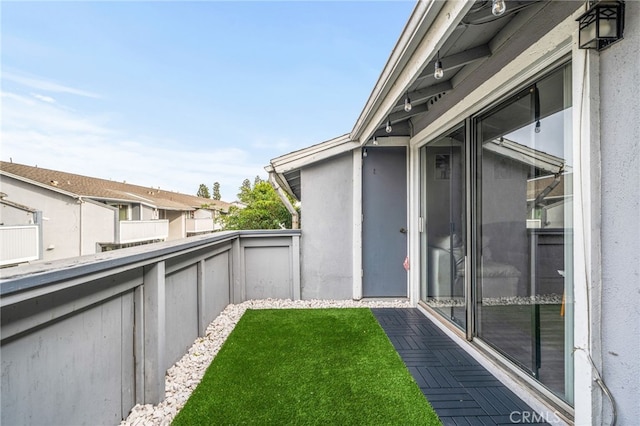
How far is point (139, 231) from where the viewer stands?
11969 mm

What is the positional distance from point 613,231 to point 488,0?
1.45 metres

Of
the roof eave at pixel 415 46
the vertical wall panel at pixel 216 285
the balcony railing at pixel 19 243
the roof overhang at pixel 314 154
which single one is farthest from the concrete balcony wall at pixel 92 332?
the balcony railing at pixel 19 243

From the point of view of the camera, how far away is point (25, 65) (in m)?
6.90

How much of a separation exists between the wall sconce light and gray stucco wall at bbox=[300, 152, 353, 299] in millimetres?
3418

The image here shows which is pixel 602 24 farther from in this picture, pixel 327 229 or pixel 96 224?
pixel 96 224

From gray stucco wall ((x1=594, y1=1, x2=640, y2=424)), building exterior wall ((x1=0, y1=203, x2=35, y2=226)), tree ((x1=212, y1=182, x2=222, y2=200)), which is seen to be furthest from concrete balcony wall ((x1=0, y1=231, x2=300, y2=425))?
tree ((x1=212, y1=182, x2=222, y2=200))

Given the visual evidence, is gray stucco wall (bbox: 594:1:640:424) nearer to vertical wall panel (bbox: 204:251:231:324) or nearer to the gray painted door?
the gray painted door

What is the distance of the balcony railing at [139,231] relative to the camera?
35.7 ft

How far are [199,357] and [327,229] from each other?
2.63 meters

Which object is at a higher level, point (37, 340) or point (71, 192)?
point (71, 192)

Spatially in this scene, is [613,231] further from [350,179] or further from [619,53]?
[350,179]

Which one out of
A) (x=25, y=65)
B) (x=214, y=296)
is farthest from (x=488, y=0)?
(x=25, y=65)

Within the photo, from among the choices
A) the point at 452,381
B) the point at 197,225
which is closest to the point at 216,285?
the point at 452,381

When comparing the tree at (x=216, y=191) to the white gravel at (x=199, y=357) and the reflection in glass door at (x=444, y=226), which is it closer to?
the white gravel at (x=199, y=357)
